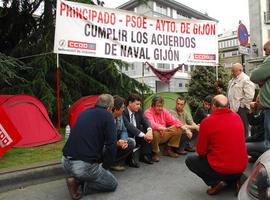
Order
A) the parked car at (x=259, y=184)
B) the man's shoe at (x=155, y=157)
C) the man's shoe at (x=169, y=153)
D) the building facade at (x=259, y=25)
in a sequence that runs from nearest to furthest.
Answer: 1. the parked car at (x=259, y=184)
2. the man's shoe at (x=155, y=157)
3. the man's shoe at (x=169, y=153)
4. the building facade at (x=259, y=25)

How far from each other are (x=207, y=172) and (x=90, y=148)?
146 cm

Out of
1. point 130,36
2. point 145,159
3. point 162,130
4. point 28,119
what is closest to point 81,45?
point 130,36

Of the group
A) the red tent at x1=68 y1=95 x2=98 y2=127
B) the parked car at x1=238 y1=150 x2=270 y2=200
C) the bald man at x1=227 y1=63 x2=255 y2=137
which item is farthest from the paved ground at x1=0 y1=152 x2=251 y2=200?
the bald man at x1=227 y1=63 x2=255 y2=137

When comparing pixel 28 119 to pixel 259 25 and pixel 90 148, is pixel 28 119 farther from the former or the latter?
pixel 259 25

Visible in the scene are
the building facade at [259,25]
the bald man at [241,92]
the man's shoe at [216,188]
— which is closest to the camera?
the man's shoe at [216,188]

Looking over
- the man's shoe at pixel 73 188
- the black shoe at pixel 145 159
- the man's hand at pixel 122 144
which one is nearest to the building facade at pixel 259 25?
the black shoe at pixel 145 159

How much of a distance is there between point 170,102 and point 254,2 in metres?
30.8

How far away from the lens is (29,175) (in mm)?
4316

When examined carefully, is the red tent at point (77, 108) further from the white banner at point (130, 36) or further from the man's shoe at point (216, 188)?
the man's shoe at point (216, 188)

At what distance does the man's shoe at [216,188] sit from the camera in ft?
12.4

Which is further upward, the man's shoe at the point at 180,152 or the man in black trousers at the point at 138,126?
the man in black trousers at the point at 138,126

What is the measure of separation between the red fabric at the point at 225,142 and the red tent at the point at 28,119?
12.2 feet

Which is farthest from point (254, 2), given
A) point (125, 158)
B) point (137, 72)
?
point (125, 158)

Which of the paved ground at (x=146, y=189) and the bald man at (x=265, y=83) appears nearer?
the paved ground at (x=146, y=189)
